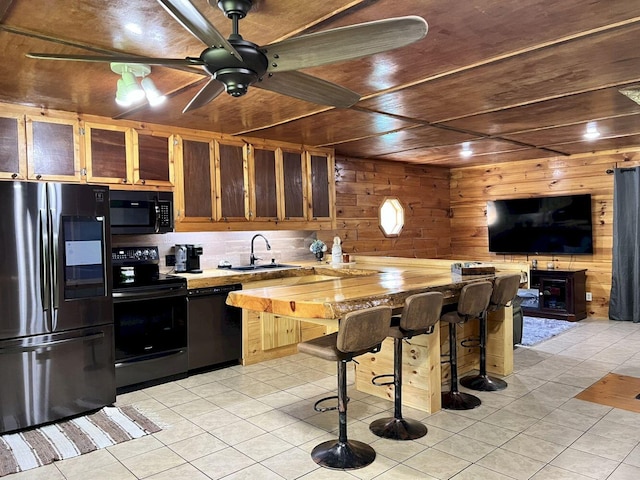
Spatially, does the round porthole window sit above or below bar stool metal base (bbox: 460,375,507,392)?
above

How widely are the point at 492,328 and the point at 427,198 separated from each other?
379 cm

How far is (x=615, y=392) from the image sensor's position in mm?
3713

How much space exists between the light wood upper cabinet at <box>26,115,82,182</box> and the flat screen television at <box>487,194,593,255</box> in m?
5.91

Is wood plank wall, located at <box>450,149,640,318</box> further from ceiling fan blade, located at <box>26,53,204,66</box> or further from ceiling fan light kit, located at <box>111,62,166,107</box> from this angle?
ceiling fan blade, located at <box>26,53,204,66</box>

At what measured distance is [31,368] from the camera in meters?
3.26

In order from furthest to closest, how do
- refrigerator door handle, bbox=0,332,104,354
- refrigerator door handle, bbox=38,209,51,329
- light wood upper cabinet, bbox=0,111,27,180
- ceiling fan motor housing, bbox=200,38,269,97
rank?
light wood upper cabinet, bbox=0,111,27,180 → refrigerator door handle, bbox=38,209,51,329 → refrigerator door handle, bbox=0,332,104,354 → ceiling fan motor housing, bbox=200,38,269,97

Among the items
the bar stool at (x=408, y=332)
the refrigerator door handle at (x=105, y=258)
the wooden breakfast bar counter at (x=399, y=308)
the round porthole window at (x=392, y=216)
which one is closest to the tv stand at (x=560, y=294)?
the round porthole window at (x=392, y=216)

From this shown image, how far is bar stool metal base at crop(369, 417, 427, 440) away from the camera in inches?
119

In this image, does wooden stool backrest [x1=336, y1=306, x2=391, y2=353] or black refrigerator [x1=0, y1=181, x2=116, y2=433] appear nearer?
wooden stool backrest [x1=336, y1=306, x2=391, y2=353]

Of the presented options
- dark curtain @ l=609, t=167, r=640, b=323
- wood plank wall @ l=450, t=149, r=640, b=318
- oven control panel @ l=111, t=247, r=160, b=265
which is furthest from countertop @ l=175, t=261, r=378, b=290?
dark curtain @ l=609, t=167, r=640, b=323

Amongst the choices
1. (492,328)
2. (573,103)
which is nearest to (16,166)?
(492,328)

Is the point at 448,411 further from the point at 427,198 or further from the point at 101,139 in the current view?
the point at 427,198

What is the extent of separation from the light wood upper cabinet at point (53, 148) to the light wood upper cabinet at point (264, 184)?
67.8 inches

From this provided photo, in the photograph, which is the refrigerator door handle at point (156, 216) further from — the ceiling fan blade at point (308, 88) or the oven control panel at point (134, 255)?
the ceiling fan blade at point (308, 88)
